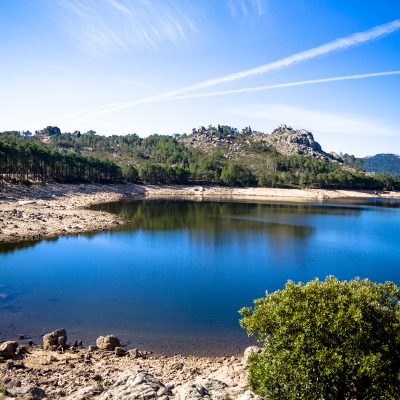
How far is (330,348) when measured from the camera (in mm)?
12992

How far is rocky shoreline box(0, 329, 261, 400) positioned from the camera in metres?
15.9

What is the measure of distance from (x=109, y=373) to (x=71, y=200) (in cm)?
8795

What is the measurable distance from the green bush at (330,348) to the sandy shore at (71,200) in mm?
49650

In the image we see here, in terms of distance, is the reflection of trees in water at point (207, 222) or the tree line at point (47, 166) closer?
the reflection of trees in water at point (207, 222)

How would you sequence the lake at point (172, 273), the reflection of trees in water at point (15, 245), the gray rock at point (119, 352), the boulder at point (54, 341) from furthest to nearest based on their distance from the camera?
1. the reflection of trees in water at point (15, 245)
2. the lake at point (172, 273)
3. the boulder at point (54, 341)
4. the gray rock at point (119, 352)

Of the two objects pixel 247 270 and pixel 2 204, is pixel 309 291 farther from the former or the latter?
pixel 2 204

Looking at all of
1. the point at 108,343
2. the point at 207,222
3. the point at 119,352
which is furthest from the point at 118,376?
the point at 207,222

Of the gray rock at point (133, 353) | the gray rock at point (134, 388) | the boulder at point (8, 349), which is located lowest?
the gray rock at point (133, 353)

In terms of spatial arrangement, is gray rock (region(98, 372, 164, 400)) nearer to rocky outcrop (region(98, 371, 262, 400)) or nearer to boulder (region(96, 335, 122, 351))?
rocky outcrop (region(98, 371, 262, 400))

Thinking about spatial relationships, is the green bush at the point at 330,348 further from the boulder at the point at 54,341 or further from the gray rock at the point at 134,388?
the boulder at the point at 54,341

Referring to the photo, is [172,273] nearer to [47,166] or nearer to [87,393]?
[87,393]

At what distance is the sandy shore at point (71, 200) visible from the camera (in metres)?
61.3

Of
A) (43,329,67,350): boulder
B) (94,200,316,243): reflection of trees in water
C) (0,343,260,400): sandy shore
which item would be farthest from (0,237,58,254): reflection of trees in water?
(0,343,260,400): sandy shore

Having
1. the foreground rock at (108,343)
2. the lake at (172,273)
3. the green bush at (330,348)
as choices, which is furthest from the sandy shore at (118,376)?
the lake at (172,273)
